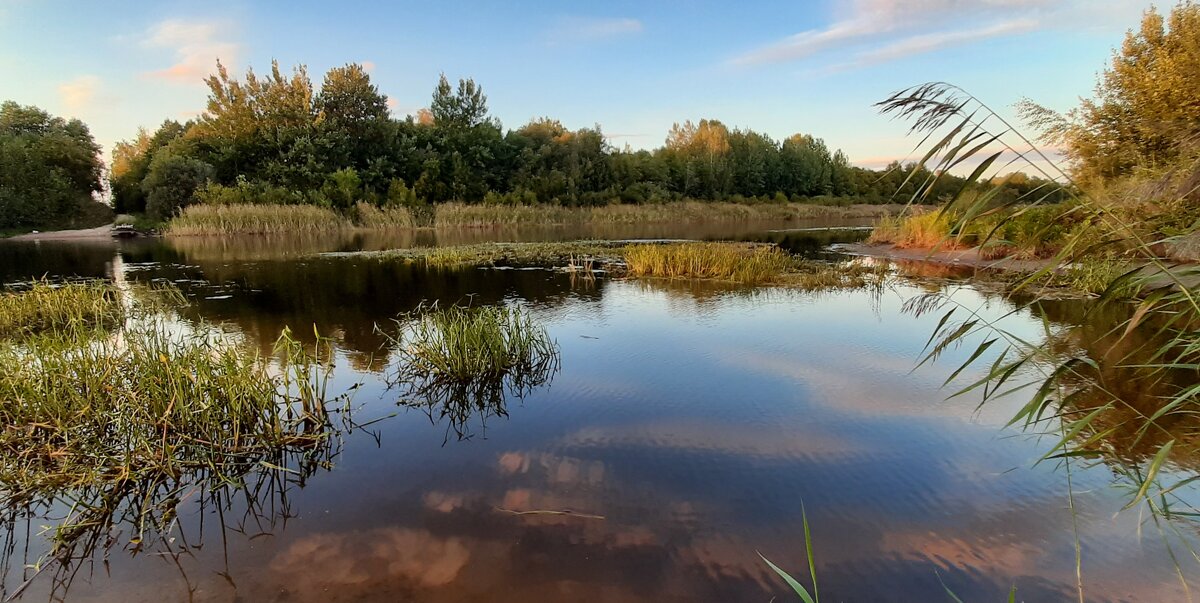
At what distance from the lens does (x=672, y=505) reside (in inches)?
160

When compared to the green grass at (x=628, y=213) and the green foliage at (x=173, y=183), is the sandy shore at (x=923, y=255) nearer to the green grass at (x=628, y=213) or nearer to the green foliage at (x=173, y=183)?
the green grass at (x=628, y=213)

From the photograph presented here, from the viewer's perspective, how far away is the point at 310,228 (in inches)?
1352

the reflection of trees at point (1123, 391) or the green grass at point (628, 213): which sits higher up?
the green grass at point (628, 213)

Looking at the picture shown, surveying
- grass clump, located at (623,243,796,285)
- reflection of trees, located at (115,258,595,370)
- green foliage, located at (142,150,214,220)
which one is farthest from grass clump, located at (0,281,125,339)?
green foliage, located at (142,150,214,220)

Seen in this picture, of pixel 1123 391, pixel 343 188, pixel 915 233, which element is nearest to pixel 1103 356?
pixel 1123 391

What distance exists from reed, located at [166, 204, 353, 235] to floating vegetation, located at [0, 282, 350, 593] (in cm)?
3161

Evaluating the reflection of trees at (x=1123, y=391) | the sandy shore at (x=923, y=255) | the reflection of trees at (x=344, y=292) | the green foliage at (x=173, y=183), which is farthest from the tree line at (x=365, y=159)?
the reflection of trees at (x=1123, y=391)

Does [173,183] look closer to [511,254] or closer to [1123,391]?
[511,254]

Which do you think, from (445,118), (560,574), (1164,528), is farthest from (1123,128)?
(445,118)

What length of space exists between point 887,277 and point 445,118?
50.3m

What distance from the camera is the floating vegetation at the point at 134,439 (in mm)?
3828

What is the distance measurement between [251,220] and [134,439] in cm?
3376

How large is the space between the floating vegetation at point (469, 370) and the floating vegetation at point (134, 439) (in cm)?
129

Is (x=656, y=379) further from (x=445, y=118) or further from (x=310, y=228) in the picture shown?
(x=445, y=118)
